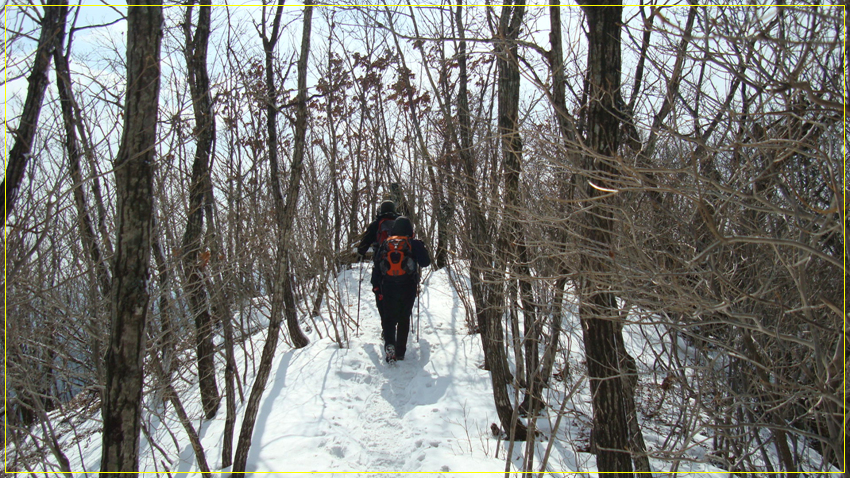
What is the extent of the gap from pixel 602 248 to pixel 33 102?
3.99 metres

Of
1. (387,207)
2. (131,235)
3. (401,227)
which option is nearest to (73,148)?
(131,235)

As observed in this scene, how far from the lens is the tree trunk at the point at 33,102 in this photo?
10.7 ft

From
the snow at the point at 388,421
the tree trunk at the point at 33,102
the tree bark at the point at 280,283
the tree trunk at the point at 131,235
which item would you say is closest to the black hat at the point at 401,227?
the snow at the point at 388,421

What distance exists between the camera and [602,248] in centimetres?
313

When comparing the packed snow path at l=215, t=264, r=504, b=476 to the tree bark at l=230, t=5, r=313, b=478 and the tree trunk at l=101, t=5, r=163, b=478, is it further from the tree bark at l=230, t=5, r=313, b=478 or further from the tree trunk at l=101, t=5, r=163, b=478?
the tree trunk at l=101, t=5, r=163, b=478

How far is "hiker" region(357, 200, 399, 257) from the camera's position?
20.9ft

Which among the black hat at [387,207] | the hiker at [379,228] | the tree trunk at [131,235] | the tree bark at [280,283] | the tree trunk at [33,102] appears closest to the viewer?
the tree trunk at [131,235]

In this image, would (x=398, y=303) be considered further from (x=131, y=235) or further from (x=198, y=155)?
(x=131, y=235)

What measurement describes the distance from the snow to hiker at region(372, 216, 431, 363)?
613 millimetres

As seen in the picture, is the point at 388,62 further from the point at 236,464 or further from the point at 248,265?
the point at 236,464

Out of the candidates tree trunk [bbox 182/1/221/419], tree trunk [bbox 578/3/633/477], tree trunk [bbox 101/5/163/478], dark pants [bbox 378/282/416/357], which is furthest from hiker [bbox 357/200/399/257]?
tree trunk [bbox 101/5/163/478]

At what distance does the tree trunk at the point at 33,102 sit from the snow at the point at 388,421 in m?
1.80

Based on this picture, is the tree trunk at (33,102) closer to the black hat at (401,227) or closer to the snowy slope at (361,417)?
the snowy slope at (361,417)

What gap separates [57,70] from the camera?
Answer: 4098 mm
